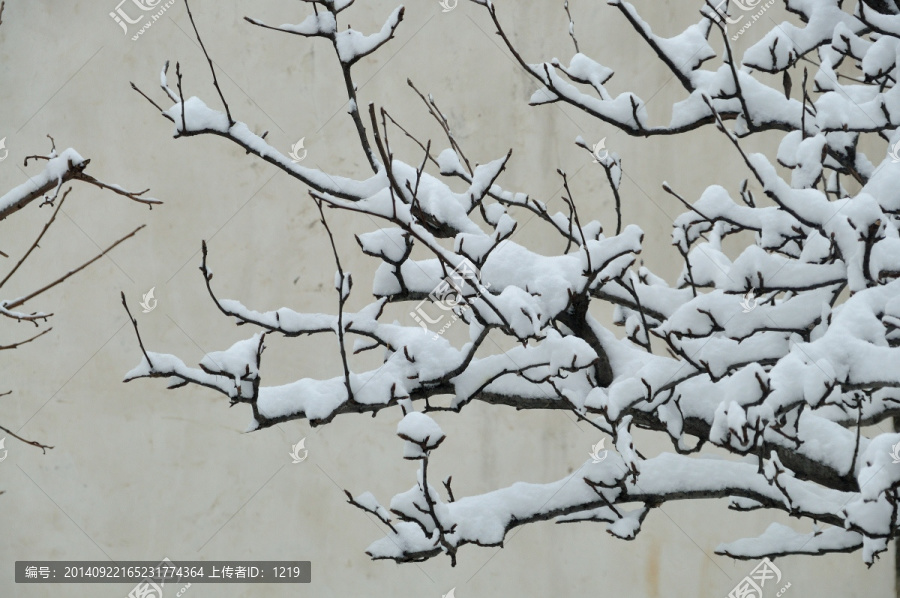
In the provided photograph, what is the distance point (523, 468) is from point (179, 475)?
5.22 feet

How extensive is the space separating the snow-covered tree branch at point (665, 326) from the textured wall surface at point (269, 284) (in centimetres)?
212

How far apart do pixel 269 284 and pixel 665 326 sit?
9.20 feet

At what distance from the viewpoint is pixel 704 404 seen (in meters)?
1.60

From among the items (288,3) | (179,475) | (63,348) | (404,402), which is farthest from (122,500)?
(404,402)

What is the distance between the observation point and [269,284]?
3.94 metres

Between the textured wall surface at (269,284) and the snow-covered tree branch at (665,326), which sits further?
the textured wall surface at (269,284)

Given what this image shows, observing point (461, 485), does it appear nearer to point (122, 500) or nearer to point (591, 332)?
point (122, 500)

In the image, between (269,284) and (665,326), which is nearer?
(665,326)

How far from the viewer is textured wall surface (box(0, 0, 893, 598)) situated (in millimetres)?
3787

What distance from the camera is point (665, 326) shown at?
142cm

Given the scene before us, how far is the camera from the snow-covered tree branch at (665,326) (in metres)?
1.29

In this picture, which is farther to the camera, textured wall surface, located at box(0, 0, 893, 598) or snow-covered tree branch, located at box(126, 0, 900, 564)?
textured wall surface, located at box(0, 0, 893, 598)

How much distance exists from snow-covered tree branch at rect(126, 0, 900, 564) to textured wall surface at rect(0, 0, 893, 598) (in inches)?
83.5

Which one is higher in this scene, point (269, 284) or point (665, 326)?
point (269, 284)
